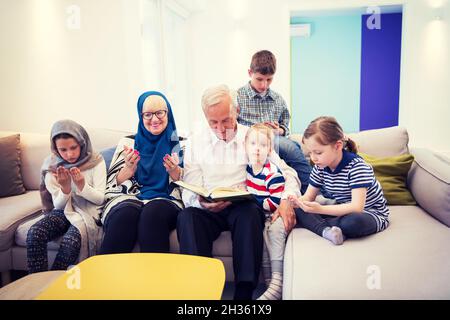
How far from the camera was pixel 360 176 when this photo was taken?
1.73 m

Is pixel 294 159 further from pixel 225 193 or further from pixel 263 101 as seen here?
pixel 225 193

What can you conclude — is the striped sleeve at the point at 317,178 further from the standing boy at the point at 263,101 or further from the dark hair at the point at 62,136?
the dark hair at the point at 62,136

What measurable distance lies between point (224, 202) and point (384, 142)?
1072mm

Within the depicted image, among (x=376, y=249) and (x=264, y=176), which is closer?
(x=376, y=249)

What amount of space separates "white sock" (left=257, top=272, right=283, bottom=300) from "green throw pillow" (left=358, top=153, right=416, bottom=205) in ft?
2.63

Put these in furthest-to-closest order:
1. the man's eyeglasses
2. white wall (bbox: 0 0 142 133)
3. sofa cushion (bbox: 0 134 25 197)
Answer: white wall (bbox: 0 0 142 133) → sofa cushion (bbox: 0 134 25 197) → the man's eyeglasses

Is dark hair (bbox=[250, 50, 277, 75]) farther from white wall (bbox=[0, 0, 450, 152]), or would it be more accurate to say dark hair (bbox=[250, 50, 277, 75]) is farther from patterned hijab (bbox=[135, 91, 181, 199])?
white wall (bbox=[0, 0, 450, 152])

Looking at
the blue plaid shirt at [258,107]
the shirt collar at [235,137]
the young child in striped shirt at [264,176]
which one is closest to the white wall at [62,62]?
the blue plaid shirt at [258,107]

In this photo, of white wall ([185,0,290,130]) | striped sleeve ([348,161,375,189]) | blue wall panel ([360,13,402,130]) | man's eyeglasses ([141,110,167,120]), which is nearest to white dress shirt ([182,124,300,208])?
man's eyeglasses ([141,110,167,120])

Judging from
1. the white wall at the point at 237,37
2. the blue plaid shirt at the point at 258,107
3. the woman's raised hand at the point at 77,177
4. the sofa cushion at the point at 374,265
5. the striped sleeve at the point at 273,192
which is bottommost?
the sofa cushion at the point at 374,265

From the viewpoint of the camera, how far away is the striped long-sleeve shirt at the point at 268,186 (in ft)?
6.42

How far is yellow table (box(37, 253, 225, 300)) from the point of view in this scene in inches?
48.5

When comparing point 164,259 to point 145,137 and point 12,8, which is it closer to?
point 145,137

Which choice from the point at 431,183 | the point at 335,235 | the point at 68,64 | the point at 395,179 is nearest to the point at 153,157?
the point at 335,235
